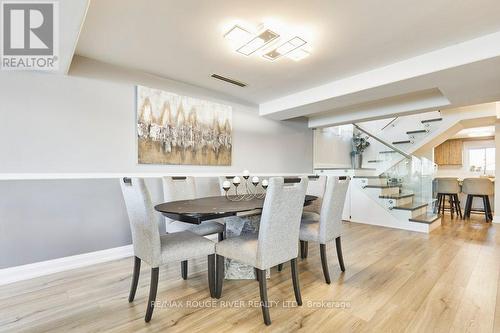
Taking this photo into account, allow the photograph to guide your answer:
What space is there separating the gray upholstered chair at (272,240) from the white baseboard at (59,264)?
1631 mm

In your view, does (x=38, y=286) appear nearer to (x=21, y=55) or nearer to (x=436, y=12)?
(x=21, y=55)

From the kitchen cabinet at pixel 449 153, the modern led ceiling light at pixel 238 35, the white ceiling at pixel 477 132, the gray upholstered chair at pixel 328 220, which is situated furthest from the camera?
the kitchen cabinet at pixel 449 153

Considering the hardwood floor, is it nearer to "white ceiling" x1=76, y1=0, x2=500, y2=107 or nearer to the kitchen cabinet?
"white ceiling" x1=76, y1=0, x2=500, y2=107

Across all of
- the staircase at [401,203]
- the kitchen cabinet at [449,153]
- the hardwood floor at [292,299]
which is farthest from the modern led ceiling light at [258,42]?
the kitchen cabinet at [449,153]

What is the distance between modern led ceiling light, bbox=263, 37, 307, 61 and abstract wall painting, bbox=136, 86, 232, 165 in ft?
4.72

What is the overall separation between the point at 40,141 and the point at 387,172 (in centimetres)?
557

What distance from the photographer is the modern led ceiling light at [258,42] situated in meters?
2.20

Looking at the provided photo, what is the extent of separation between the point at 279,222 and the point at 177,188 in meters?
1.63

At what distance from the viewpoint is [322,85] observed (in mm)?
3525

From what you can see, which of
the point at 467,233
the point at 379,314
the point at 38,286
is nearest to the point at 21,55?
the point at 38,286

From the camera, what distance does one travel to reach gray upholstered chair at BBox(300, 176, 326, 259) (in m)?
2.85

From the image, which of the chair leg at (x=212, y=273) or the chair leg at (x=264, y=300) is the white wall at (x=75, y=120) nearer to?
the chair leg at (x=212, y=273)

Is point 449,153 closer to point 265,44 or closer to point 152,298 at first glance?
point 265,44

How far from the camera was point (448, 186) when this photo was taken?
5461 mm
